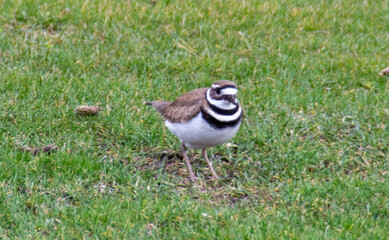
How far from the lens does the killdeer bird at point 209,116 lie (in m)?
5.38

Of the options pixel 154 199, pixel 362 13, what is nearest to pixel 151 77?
pixel 154 199

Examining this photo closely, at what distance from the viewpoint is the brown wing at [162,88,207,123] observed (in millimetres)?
5573

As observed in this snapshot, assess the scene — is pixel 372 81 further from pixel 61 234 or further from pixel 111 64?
pixel 61 234

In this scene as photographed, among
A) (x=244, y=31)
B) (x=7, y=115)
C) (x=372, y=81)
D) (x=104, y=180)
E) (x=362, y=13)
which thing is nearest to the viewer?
(x=104, y=180)

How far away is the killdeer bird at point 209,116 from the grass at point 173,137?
1.60 ft

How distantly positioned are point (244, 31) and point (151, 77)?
6.34 feet

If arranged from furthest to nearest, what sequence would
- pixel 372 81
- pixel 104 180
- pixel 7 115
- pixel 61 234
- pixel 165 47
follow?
pixel 165 47
pixel 372 81
pixel 7 115
pixel 104 180
pixel 61 234

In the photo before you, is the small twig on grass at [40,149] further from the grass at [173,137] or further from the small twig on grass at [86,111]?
the small twig on grass at [86,111]

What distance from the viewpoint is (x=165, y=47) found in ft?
27.9

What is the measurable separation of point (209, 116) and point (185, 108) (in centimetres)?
36

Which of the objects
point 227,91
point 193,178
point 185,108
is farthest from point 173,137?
point 227,91

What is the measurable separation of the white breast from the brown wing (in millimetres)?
51

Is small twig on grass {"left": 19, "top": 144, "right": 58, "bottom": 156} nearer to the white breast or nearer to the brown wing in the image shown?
the brown wing

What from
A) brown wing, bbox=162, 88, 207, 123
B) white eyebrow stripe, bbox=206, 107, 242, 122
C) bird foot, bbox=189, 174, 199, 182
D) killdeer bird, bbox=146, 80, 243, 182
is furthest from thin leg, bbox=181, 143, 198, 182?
white eyebrow stripe, bbox=206, 107, 242, 122
